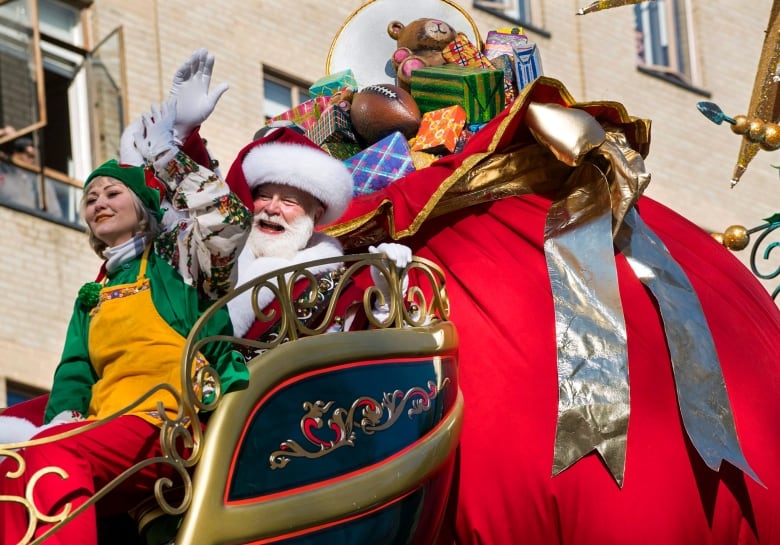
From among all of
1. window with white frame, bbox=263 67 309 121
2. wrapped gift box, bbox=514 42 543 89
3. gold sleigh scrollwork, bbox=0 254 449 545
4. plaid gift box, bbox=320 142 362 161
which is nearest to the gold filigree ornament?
gold sleigh scrollwork, bbox=0 254 449 545

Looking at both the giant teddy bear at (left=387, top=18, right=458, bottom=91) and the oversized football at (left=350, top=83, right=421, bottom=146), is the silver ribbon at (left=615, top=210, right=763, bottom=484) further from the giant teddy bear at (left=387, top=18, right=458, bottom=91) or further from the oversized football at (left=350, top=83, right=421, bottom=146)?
the giant teddy bear at (left=387, top=18, right=458, bottom=91)

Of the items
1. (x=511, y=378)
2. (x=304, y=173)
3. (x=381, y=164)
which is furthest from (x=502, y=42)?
(x=511, y=378)

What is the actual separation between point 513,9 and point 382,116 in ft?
36.3

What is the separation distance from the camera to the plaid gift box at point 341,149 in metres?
11.0

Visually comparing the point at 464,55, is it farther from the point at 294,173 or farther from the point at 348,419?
the point at 348,419

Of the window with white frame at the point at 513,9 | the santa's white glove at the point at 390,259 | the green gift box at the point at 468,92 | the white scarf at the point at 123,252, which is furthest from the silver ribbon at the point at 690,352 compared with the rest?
the window with white frame at the point at 513,9

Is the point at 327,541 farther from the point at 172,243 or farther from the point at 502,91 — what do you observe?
the point at 502,91

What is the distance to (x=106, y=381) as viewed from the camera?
857 cm

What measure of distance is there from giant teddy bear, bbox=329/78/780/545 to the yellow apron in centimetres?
133

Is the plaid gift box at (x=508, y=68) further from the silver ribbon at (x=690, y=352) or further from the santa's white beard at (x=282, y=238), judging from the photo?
the santa's white beard at (x=282, y=238)

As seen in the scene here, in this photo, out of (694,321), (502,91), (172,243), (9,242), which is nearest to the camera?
(172,243)

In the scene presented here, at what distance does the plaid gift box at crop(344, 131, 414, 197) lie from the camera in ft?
34.6

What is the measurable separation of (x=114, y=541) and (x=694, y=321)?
2.40 m

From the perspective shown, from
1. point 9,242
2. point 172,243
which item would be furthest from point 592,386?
point 9,242
